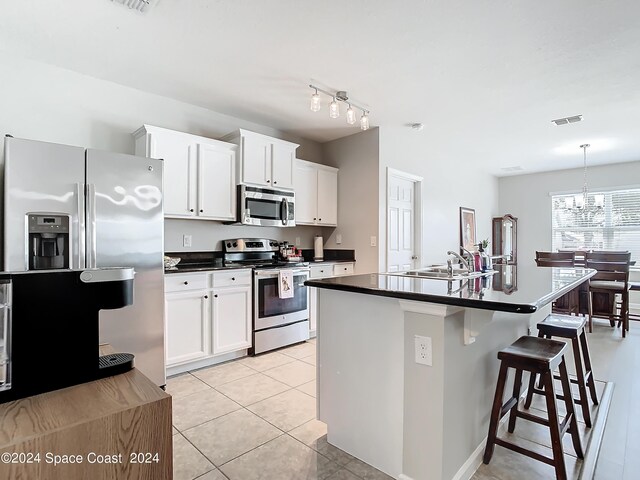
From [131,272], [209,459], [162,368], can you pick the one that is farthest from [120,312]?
[131,272]

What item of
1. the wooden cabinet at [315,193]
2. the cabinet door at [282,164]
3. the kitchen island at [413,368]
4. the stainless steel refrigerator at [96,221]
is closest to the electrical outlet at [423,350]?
the kitchen island at [413,368]

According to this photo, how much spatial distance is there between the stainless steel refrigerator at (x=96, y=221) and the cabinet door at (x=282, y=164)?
140 centimetres

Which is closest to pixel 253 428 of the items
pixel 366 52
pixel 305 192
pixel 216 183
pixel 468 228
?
pixel 216 183

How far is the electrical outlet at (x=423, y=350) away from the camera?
5.18 feet

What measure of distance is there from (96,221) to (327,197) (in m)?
2.75

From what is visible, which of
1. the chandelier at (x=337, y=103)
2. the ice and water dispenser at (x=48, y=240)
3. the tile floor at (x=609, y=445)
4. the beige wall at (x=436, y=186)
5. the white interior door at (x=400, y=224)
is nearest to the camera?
the tile floor at (x=609, y=445)

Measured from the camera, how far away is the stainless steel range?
141 inches

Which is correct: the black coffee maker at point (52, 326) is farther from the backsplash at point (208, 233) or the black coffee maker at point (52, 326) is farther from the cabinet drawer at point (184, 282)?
the backsplash at point (208, 233)

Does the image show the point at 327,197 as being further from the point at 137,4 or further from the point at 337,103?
the point at 137,4

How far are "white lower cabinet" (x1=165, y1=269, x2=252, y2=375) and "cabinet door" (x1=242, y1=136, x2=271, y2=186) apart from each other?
39.7 inches

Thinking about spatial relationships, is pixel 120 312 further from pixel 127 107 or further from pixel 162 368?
pixel 127 107

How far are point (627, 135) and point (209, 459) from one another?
5.82m

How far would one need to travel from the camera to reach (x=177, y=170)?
10.8 feet

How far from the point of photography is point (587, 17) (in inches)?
86.8
